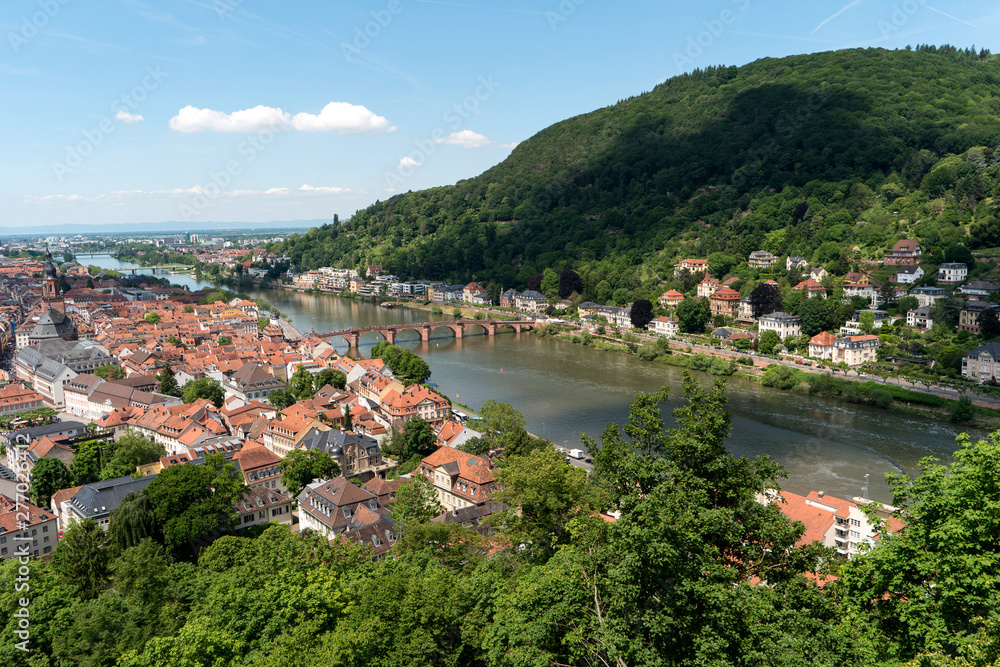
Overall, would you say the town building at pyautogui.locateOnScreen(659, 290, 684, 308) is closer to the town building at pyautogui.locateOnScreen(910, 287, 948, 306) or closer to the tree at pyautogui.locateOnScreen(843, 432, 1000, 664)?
the town building at pyautogui.locateOnScreen(910, 287, 948, 306)

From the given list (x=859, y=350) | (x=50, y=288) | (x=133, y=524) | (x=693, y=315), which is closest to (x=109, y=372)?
(x=133, y=524)

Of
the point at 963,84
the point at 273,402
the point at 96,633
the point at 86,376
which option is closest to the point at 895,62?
the point at 963,84

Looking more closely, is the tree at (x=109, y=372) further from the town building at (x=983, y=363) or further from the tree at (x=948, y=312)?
the tree at (x=948, y=312)

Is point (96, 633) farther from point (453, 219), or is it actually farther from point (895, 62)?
point (895, 62)

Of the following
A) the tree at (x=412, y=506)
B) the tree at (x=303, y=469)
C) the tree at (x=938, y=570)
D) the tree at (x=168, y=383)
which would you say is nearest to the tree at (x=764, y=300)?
the tree at (x=303, y=469)

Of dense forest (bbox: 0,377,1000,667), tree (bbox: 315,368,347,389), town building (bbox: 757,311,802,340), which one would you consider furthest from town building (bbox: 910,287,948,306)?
dense forest (bbox: 0,377,1000,667)

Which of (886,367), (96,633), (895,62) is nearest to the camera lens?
(96,633)
